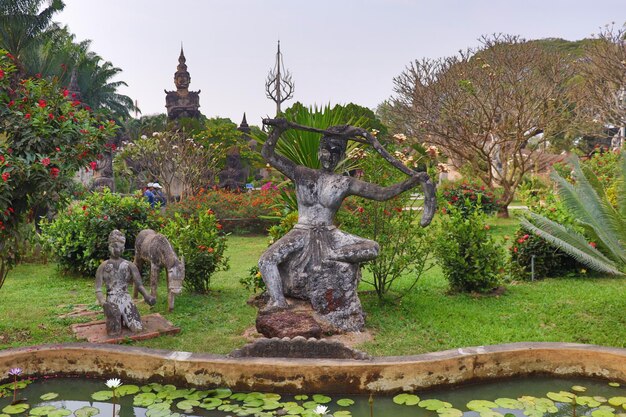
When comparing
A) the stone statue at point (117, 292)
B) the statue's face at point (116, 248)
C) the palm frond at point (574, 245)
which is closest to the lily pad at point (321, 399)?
the stone statue at point (117, 292)

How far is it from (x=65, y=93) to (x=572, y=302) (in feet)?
18.8

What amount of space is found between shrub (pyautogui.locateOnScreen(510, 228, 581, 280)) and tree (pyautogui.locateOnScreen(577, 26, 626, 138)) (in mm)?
14895

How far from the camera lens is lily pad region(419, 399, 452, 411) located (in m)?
3.68

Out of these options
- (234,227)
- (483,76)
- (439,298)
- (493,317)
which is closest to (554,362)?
(493,317)

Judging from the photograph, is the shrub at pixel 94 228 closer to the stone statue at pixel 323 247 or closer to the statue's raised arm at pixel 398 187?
the stone statue at pixel 323 247

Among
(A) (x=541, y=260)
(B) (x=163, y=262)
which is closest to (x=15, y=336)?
(B) (x=163, y=262)

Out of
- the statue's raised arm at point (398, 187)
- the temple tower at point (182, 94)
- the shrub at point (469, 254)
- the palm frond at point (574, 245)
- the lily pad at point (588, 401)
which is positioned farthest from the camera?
the temple tower at point (182, 94)

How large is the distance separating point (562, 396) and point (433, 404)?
91 cm

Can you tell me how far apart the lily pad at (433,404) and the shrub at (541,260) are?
15.1ft

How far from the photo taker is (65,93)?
211 inches

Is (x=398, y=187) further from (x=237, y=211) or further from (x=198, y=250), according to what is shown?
(x=237, y=211)

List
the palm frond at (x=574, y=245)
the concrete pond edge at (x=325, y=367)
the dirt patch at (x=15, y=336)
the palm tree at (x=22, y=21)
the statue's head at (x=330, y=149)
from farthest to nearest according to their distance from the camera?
1. the palm tree at (x=22, y=21)
2. the palm frond at (x=574, y=245)
3. the statue's head at (x=330, y=149)
4. the dirt patch at (x=15, y=336)
5. the concrete pond edge at (x=325, y=367)

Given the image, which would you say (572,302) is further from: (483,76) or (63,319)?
(483,76)

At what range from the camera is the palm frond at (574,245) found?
618cm
